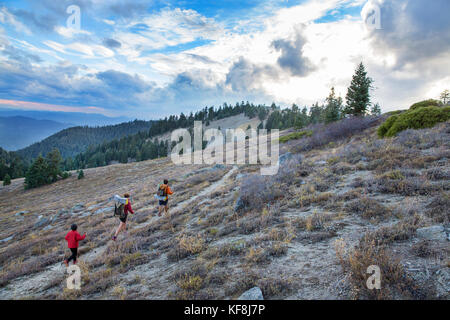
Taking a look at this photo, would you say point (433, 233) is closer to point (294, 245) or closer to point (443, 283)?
point (443, 283)

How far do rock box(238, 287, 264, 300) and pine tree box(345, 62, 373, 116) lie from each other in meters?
36.3

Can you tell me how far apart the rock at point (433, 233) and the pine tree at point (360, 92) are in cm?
3307

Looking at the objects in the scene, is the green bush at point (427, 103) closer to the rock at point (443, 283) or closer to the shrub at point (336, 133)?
the shrub at point (336, 133)

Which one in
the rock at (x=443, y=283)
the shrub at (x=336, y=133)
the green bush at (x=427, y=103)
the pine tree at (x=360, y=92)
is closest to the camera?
the rock at (x=443, y=283)

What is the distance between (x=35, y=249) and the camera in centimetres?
1101

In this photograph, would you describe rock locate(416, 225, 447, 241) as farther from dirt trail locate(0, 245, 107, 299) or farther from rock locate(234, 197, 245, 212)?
dirt trail locate(0, 245, 107, 299)

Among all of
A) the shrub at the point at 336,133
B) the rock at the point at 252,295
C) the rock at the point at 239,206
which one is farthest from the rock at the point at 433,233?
the shrub at the point at 336,133

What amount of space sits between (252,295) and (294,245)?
7.41 feet

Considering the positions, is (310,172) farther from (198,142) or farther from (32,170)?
(198,142)

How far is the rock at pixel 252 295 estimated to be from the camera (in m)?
4.04

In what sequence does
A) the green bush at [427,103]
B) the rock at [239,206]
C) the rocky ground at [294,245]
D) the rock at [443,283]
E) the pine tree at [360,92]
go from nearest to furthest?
the rock at [443,283] < the rocky ground at [294,245] < the rock at [239,206] < the green bush at [427,103] < the pine tree at [360,92]

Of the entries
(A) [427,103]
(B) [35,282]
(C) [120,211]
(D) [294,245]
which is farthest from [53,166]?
(A) [427,103]
